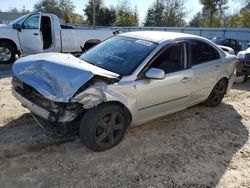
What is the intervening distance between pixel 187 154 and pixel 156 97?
98 centimetres

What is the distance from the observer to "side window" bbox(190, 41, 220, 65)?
534 cm

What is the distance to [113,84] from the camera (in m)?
4.02

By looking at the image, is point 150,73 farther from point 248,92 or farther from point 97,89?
point 248,92

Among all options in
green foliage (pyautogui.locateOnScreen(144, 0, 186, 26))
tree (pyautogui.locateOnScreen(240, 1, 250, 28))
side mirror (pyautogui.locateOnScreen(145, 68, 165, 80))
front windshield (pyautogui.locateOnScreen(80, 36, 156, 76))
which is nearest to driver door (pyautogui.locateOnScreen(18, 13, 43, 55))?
front windshield (pyautogui.locateOnScreen(80, 36, 156, 76))

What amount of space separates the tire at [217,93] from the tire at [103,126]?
8.63ft

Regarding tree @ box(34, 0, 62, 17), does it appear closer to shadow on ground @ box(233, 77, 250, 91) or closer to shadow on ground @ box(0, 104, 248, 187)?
shadow on ground @ box(233, 77, 250, 91)

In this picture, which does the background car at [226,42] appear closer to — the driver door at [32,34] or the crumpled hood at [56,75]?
the driver door at [32,34]

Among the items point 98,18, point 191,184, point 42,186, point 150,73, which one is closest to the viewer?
point 42,186

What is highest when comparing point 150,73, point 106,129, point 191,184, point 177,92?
point 150,73

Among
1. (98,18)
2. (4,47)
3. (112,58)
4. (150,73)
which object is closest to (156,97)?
(150,73)

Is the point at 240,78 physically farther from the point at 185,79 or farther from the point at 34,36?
the point at 34,36

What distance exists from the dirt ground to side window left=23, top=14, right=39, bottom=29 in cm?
567

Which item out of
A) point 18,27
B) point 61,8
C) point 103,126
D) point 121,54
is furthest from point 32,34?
point 61,8

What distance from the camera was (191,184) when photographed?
3.56 metres
